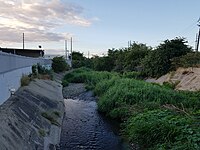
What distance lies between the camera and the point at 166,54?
27781 millimetres

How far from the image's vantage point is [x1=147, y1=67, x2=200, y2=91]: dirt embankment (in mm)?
20469

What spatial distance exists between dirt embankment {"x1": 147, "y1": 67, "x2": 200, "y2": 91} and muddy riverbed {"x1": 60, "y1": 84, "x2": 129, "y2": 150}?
286 inches

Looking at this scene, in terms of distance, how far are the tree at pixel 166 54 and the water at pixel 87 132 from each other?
11.4m

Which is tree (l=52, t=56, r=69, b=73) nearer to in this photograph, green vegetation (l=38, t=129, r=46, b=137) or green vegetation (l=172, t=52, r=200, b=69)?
green vegetation (l=172, t=52, r=200, b=69)

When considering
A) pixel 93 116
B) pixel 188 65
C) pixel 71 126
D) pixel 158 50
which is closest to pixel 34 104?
pixel 71 126

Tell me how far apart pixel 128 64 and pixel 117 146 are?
89.7ft

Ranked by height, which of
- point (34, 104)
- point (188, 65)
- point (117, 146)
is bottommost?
point (117, 146)

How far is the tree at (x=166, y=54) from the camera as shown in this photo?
2780 centimetres

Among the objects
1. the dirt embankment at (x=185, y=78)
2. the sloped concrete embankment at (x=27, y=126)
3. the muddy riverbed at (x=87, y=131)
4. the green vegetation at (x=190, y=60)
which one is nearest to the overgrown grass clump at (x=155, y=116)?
the muddy riverbed at (x=87, y=131)

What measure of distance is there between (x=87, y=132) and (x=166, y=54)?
17.1m

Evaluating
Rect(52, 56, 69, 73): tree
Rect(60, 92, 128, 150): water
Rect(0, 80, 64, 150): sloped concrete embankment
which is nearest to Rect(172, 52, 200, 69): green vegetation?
Rect(60, 92, 128, 150): water

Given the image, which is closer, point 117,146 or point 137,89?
point 117,146

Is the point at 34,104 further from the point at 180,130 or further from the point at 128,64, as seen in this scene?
the point at 128,64

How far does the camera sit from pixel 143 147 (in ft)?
33.0
